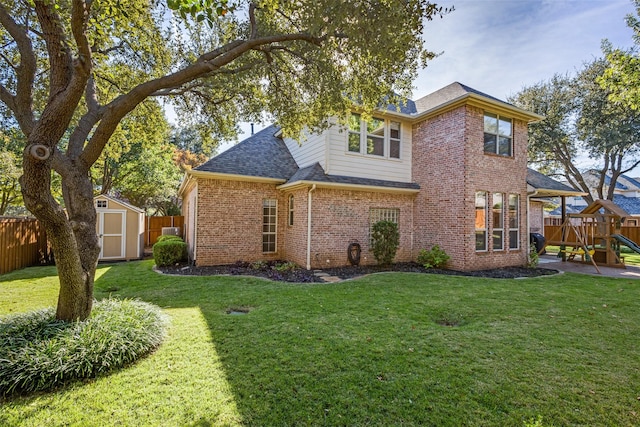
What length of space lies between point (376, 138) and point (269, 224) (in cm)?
518

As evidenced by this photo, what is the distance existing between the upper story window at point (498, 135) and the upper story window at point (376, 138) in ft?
9.85

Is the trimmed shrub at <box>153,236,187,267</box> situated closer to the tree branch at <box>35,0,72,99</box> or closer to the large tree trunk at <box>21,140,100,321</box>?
the large tree trunk at <box>21,140,100,321</box>

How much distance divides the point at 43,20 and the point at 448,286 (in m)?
8.79

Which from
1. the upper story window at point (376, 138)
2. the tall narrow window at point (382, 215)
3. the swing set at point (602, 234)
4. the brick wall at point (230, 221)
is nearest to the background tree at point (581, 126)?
the swing set at point (602, 234)

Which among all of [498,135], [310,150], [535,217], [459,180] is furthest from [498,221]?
[535,217]

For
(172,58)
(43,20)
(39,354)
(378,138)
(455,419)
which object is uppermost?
(172,58)

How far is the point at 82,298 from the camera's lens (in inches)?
158

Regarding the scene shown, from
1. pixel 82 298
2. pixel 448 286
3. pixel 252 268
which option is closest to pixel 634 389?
pixel 448 286

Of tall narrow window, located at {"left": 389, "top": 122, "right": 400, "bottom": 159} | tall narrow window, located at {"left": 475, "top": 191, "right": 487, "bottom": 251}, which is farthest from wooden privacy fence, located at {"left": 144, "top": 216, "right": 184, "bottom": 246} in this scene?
tall narrow window, located at {"left": 475, "top": 191, "right": 487, "bottom": 251}

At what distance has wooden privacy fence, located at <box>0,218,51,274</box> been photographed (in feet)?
30.1

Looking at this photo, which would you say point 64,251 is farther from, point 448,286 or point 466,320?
point 448,286

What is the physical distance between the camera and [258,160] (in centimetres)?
1127

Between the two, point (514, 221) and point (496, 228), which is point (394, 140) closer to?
point (496, 228)

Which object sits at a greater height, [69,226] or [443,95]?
[443,95]
